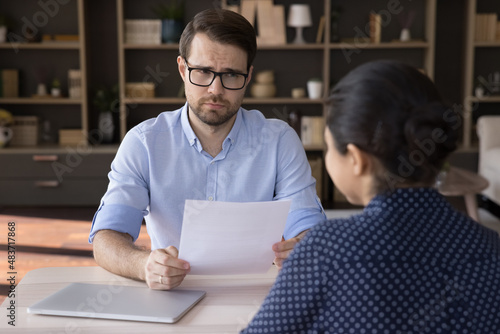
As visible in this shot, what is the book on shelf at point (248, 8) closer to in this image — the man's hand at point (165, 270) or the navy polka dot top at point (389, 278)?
the man's hand at point (165, 270)

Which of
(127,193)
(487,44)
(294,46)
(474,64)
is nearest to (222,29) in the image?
(127,193)

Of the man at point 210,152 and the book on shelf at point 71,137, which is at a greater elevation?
the man at point 210,152

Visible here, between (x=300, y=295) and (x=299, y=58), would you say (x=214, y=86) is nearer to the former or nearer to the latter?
(x=300, y=295)

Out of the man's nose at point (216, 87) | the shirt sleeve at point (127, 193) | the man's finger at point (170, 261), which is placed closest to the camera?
the man's finger at point (170, 261)

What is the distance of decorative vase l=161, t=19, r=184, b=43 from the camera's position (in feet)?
15.9

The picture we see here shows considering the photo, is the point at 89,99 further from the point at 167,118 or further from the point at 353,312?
the point at 353,312

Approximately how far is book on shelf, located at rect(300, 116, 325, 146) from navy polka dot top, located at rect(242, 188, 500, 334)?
13.3ft

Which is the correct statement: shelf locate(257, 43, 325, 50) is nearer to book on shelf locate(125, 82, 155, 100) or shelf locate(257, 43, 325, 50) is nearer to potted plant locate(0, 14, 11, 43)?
book on shelf locate(125, 82, 155, 100)

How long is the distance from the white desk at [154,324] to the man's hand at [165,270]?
0.16 feet

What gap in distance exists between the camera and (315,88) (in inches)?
194

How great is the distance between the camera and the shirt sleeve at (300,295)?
0.86 metres

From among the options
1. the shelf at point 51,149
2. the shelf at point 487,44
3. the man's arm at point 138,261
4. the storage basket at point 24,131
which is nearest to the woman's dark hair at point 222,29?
the man's arm at point 138,261

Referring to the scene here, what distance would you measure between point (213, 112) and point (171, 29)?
3266 mm

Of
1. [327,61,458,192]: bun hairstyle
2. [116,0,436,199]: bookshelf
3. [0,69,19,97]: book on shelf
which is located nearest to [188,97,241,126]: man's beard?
[327,61,458,192]: bun hairstyle
